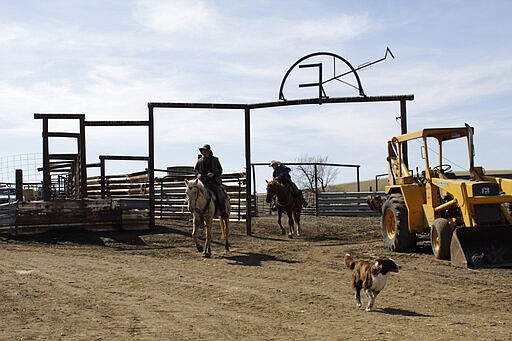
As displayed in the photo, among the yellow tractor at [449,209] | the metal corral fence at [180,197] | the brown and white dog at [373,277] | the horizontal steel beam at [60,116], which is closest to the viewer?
the brown and white dog at [373,277]

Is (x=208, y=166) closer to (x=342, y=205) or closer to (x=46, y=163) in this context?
(x=46, y=163)

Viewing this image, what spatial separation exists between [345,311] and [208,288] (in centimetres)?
260

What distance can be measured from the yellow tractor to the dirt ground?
1.42 ft

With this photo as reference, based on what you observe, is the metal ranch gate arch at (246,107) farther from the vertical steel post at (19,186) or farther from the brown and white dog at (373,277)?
the brown and white dog at (373,277)

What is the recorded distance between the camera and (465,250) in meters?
13.0

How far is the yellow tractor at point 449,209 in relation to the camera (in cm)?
1306

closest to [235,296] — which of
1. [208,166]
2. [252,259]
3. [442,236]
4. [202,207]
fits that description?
[252,259]

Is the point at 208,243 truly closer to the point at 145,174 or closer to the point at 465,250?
the point at 465,250

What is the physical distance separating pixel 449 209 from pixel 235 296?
20.5 feet

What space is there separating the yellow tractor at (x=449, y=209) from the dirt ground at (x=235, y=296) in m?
0.43

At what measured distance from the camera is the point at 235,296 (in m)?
10.2

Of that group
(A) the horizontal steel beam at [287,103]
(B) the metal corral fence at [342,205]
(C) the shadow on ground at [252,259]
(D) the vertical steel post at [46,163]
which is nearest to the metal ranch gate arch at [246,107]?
(A) the horizontal steel beam at [287,103]

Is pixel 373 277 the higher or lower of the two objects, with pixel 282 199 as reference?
lower

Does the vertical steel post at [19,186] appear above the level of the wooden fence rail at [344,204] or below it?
above
